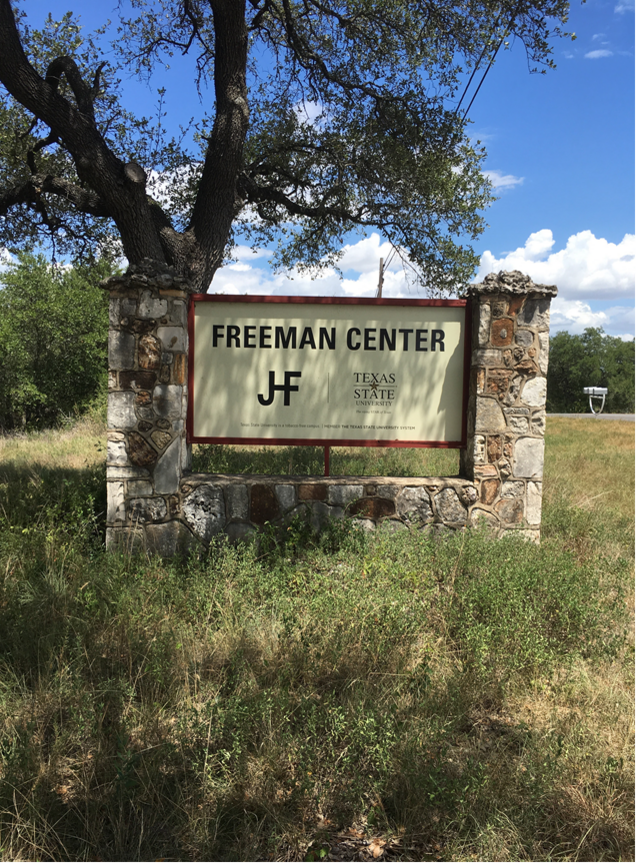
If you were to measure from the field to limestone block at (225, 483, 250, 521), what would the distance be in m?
0.34

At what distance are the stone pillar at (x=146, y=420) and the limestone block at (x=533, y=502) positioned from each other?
2.90 meters

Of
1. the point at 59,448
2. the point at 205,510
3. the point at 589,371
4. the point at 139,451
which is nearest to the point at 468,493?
the point at 205,510

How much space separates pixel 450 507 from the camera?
190 inches

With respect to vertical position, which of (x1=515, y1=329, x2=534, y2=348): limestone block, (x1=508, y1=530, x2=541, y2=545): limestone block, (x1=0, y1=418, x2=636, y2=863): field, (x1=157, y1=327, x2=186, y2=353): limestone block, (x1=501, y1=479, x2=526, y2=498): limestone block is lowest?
(x1=0, y1=418, x2=636, y2=863): field

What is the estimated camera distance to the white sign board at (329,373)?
4.92 metres

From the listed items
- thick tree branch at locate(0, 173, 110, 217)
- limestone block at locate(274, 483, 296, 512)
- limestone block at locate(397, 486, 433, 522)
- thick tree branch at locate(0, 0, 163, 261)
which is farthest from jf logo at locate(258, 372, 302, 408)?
thick tree branch at locate(0, 173, 110, 217)

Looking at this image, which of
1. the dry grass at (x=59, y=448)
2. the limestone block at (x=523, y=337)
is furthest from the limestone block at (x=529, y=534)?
the dry grass at (x=59, y=448)

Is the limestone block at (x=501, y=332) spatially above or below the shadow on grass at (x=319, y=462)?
above

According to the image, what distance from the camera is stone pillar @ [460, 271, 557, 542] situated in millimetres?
4766

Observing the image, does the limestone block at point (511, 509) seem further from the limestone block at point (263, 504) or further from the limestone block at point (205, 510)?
the limestone block at point (205, 510)

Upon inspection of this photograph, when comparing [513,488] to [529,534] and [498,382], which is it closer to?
[529,534]

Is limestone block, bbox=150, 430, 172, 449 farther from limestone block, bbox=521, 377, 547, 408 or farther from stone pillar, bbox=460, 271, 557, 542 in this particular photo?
limestone block, bbox=521, 377, 547, 408

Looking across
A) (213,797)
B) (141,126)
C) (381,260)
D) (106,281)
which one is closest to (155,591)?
(213,797)

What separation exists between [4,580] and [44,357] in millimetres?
12626
